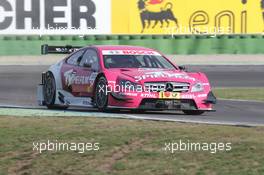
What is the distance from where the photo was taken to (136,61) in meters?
14.8

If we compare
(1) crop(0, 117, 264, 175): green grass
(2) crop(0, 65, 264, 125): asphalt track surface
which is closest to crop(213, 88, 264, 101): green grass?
(2) crop(0, 65, 264, 125): asphalt track surface

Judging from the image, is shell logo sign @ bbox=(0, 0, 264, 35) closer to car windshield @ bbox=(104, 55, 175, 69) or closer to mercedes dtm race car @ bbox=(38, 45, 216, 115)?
mercedes dtm race car @ bbox=(38, 45, 216, 115)

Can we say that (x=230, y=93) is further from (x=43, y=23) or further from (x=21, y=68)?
(x=43, y=23)

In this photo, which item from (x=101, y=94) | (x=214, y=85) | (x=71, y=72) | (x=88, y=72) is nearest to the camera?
(x=101, y=94)

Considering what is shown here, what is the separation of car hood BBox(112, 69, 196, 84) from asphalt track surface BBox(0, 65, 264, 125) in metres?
0.58

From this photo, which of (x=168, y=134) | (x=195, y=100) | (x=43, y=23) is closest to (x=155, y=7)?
(x=43, y=23)

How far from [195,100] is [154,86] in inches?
29.8

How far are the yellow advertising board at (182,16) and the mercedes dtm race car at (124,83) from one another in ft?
57.5

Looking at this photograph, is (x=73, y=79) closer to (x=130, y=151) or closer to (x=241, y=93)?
(x=130, y=151)

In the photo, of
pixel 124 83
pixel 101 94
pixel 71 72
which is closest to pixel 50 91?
pixel 71 72

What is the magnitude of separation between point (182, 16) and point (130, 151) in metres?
24.2

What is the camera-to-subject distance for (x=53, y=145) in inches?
392

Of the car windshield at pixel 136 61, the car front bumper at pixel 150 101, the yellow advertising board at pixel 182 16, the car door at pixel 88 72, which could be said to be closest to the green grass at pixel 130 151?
the car front bumper at pixel 150 101

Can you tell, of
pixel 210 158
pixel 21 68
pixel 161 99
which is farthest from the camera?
pixel 21 68
